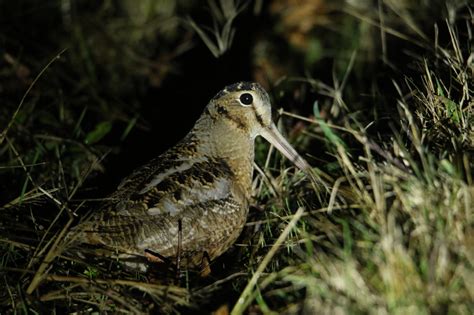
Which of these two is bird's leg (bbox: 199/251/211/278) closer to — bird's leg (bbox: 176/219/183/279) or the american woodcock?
the american woodcock

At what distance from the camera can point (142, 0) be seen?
272 inches

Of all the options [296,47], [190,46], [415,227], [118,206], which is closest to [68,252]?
[118,206]

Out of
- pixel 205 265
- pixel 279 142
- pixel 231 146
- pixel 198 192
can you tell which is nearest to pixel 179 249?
pixel 205 265

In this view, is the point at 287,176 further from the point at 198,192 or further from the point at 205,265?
the point at 205,265

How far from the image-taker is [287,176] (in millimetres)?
4207

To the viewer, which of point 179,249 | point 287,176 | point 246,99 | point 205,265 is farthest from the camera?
point 287,176

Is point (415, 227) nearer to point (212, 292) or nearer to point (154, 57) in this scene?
point (212, 292)

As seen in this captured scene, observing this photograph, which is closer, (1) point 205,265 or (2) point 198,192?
Result: (1) point 205,265

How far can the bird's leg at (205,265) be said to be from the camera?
11.4 ft

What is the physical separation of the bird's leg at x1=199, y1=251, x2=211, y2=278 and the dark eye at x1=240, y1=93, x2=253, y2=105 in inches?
36.8

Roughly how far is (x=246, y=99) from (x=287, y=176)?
57 centimetres

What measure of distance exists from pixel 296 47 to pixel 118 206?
12.1 ft

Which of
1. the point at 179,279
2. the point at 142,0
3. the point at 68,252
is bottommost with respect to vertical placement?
the point at 179,279

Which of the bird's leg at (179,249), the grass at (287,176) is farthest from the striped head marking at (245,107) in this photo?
the bird's leg at (179,249)
